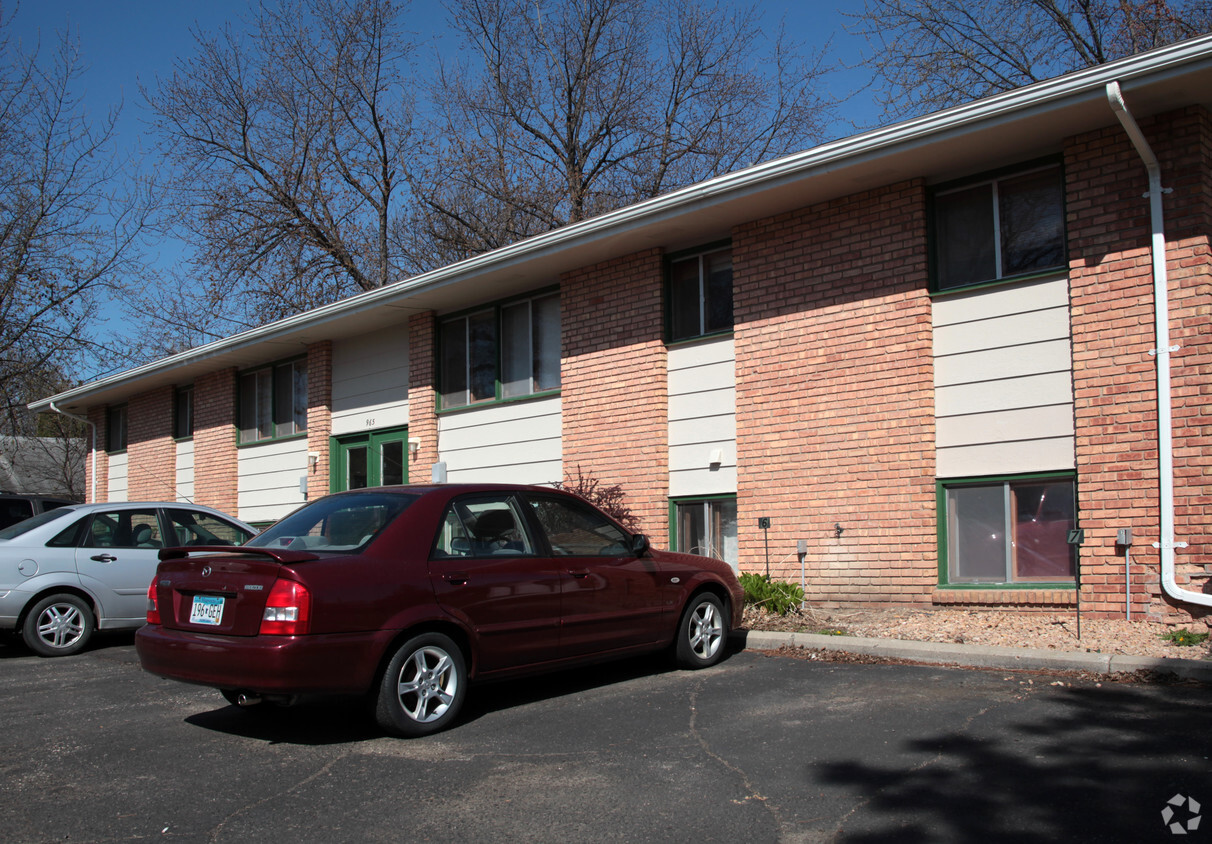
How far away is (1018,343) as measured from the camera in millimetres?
9523

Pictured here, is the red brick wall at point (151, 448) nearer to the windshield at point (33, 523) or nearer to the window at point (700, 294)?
the windshield at point (33, 523)

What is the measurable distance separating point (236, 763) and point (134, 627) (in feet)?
20.0

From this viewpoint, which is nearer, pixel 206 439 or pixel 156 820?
pixel 156 820

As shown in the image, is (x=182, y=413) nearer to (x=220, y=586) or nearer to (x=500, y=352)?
(x=500, y=352)

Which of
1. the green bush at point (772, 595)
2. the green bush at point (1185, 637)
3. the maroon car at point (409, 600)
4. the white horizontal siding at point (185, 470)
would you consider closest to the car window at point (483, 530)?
the maroon car at point (409, 600)

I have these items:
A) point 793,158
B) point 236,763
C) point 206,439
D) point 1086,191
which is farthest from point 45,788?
point 206,439

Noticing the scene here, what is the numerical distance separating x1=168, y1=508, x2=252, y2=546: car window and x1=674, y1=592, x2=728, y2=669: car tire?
5188 mm

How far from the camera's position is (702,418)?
12039mm

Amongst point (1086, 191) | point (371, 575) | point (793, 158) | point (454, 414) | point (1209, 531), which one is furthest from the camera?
point (454, 414)

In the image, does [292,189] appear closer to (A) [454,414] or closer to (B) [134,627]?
(A) [454,414]

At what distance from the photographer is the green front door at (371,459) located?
640 inches

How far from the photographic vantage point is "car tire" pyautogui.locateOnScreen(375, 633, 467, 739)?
18.9 ft

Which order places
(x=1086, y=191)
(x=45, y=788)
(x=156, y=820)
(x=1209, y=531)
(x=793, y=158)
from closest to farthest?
(x=156, y=820)
(x=45, y=788)
(x=1209, y=531)
(x=1086, y=191)
(x=793, y=158)

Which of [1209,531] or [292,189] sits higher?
[292,189]
